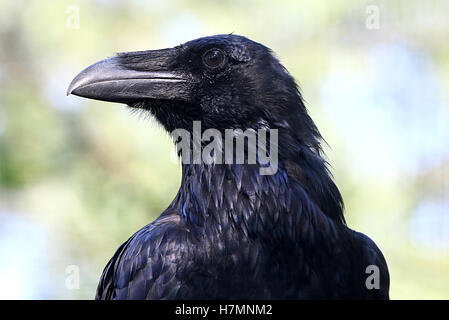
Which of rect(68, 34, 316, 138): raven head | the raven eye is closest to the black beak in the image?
rect(68, 34, 316, 138): raven head

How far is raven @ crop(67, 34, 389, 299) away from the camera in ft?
12.8

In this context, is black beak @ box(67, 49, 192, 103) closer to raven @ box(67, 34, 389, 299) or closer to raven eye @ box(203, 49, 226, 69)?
raven @ box(67, 34, 389, 299)

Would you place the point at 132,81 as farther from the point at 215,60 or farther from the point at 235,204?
the point at 235,204

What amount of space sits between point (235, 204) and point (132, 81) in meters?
1.01

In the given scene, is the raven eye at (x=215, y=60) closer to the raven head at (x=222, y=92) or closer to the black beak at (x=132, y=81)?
the raven head at (x=222, y=92)

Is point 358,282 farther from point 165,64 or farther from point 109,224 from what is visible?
point 109,224

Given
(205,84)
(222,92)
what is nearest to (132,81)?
(205,84)

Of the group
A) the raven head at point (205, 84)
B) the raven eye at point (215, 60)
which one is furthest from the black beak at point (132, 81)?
the raven eye at point (215, 60)

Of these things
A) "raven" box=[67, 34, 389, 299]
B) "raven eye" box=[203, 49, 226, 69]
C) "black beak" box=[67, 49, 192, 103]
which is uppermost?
"raven eye" box=[203, 49, 226, 69]

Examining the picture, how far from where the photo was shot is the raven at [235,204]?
390cm

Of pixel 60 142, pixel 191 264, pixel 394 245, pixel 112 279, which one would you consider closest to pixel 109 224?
pixel 60 142

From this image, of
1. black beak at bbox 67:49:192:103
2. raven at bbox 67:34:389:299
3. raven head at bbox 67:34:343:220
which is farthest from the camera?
black beak at bbox 67:49:192:103

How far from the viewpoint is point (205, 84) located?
436 cm

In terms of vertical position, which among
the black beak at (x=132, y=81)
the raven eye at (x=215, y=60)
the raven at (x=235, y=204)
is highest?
the raven eye at (x=215, y=60)
